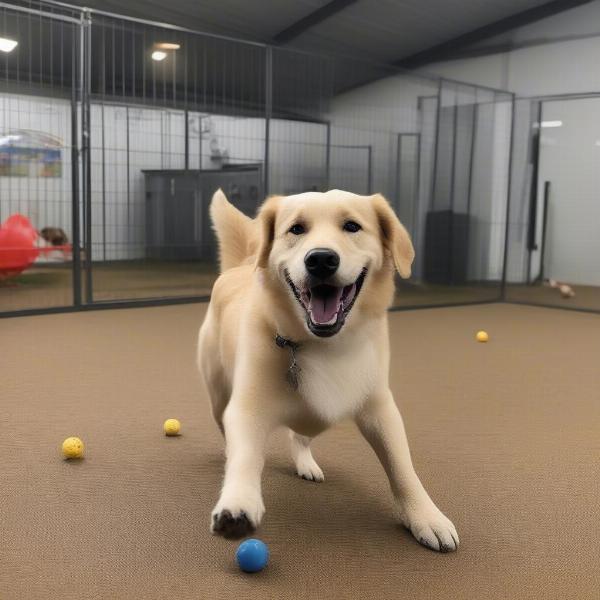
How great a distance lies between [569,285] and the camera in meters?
6.64

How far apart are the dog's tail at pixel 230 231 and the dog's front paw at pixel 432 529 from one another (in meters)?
0.93

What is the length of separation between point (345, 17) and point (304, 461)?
685cm

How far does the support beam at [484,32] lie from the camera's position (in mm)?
7484

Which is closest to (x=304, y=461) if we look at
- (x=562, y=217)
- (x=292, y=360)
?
(x=292, y=360)

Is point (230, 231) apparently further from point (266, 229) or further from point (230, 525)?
point (230, 525)

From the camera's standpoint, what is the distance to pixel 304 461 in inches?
77.1

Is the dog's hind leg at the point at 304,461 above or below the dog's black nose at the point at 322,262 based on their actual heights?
below

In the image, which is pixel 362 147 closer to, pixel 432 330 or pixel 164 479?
pixel 432 330

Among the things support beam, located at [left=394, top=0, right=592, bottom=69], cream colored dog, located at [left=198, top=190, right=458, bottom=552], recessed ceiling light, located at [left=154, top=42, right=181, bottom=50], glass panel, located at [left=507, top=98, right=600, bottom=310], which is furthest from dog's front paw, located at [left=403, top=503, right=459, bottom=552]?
support beam, located at [left=394, top=0, right=592, bottom=69]

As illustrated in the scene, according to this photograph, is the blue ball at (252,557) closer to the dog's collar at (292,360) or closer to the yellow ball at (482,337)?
the dog's collar at (292,360)

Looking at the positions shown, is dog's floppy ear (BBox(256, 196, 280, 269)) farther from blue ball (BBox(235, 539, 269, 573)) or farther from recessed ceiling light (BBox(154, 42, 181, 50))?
recessed ceiling light (BBox(154, 42, 181, 50))

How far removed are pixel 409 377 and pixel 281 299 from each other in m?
1.80

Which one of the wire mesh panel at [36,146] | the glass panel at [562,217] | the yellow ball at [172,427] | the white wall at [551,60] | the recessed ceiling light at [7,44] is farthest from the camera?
the white wall at [551,60]

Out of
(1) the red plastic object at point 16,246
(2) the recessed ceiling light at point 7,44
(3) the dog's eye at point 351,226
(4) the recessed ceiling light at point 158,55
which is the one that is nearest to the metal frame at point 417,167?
(4) the recessed ceiling light at point 158,55
